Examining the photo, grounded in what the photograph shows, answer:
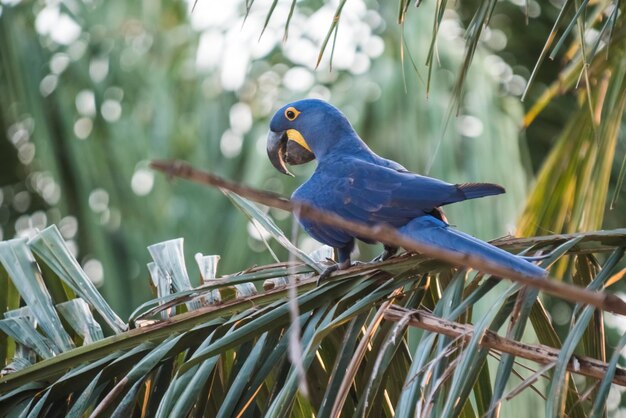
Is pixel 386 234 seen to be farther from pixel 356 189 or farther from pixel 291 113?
pixel 291 113

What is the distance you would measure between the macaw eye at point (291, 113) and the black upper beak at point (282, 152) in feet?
0.18

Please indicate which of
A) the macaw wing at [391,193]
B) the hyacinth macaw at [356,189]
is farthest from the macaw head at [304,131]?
the macaw wing at [391,193]

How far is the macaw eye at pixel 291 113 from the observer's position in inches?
102

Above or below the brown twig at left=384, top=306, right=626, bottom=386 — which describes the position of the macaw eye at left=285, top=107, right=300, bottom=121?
above

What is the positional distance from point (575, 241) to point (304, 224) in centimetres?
71

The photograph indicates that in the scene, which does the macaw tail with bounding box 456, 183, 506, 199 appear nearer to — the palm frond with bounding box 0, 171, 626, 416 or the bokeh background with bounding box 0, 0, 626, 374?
the palm frond with bounding box 0, 171, 626, 416

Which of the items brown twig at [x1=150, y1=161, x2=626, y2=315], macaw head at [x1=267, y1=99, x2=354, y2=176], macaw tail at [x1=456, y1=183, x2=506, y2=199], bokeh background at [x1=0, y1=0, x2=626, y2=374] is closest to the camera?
brown twig at [x1=150, y1=161, x2=626, y2=315]

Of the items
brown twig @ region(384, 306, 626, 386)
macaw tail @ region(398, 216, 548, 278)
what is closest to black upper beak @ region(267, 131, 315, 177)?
macaw tail @ region(398, 216, 548, 278)

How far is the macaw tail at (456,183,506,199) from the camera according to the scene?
5.93 feet

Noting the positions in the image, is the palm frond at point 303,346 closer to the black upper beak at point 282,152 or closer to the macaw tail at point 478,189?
the macaw tail at point 478,189

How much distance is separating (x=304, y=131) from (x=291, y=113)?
74 mm

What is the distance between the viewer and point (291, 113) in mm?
2592

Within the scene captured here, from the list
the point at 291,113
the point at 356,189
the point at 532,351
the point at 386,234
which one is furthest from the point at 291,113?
the point at 386,234

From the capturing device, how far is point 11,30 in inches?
218
